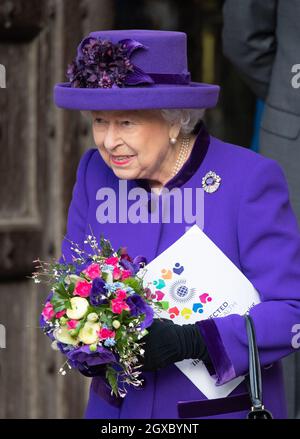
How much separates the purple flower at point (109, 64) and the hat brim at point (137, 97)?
3 cm

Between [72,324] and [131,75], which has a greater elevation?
[131,75]

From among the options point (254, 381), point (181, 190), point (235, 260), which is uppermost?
point (181, 190)

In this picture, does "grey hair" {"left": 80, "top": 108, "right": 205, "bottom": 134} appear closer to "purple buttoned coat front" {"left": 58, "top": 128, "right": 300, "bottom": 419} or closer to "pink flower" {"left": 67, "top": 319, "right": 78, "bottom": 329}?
"purple buttoned coat front" {"left": 58, "top": 128, "right": 300, "bottom": 419}

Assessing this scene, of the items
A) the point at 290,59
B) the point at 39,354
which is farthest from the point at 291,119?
the point at 39,354

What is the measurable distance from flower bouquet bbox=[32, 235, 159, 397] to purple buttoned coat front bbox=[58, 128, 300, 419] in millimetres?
203

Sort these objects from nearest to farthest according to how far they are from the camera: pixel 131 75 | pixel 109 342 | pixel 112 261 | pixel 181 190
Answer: pixel 109 342, pixel 112 261, pixel 131 75, pixel 181 190

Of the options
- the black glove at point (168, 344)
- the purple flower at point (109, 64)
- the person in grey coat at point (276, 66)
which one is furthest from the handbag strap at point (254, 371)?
the person in grey coat at point (276, 66)

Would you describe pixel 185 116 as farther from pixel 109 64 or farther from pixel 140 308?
pixel 140 308

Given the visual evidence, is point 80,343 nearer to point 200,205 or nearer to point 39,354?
point 200,205

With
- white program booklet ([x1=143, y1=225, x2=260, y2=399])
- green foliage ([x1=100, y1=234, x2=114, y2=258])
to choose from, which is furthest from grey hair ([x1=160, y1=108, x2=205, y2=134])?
green foliage ([x1=100, y1=234, x2=114, y2=258])

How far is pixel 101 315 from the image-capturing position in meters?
2.80

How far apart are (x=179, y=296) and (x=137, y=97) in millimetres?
503

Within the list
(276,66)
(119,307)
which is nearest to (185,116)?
(119,307)

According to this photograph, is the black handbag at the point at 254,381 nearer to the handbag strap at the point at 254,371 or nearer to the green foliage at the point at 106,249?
the handbag strap at the point at 254,371
